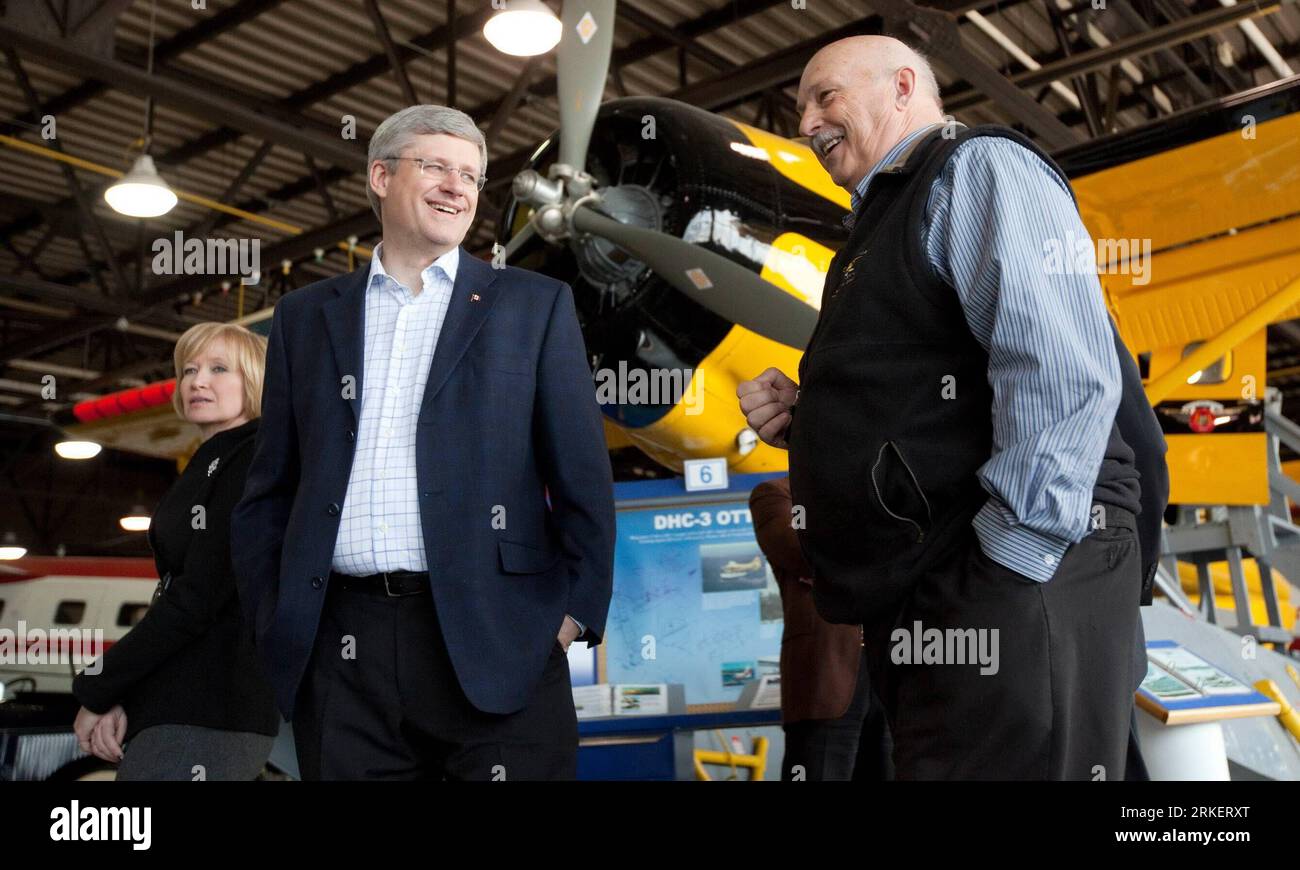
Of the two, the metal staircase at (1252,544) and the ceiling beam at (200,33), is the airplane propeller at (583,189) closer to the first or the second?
the metal staircase at (1252,544)

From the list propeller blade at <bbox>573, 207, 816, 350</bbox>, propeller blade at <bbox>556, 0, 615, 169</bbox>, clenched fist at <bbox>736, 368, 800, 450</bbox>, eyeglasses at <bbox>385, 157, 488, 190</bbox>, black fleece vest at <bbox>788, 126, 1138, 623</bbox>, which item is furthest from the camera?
propeller blade at <bbox>556, 0, 615, 169</bbox>

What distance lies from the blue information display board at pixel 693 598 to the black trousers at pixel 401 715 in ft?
10.1

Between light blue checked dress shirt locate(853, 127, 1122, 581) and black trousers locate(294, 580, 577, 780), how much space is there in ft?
2.84

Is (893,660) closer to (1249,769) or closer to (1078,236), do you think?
(1078,236)

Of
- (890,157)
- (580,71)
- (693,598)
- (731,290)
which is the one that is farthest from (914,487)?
(580,71)

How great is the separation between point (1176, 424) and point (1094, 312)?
656 centimetres

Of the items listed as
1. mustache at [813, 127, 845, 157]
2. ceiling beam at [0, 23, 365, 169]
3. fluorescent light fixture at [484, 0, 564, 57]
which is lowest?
mustache at [813, 127, 845, 157]

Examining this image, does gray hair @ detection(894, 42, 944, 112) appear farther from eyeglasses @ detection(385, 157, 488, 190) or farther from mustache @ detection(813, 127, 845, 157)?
eyeglasses @ detection(385, 157, 488, 190)

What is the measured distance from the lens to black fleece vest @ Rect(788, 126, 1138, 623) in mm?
1599

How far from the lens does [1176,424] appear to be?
7.51 meters

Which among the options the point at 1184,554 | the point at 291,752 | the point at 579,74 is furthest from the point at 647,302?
the point at 1184,554

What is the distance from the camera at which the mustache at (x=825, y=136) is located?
197 cm

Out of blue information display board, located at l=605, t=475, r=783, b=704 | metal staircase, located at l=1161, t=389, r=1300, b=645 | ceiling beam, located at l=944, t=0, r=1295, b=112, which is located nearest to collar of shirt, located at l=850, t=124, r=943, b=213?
blue information display board, located at l=605, t=475, r=783, b=704
